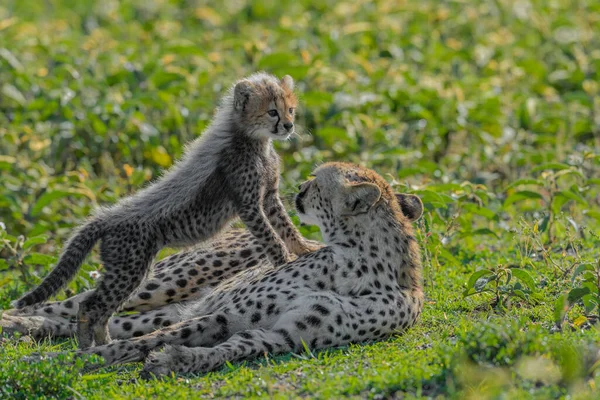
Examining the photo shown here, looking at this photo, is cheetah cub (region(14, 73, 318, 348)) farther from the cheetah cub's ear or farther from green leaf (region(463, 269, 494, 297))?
green leaf (region(463, 269, 494, 297))

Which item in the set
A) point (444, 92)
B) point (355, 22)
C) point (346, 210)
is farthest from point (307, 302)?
point (355, 22)

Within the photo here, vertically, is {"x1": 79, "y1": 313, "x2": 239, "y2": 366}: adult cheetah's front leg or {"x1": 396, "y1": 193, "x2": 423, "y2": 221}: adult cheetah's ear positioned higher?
{"x1": 396, "y1": 193, "x2": 423, "y2": 221}: adult cheetah's ear

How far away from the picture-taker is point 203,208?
6445 mm

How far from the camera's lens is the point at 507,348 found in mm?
4715

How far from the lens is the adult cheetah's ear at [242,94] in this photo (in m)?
6.59

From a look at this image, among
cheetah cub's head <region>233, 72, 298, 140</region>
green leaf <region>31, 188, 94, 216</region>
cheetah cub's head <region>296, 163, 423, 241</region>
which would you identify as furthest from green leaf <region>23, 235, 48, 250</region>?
cheetah cub's head <region>296, 163, 423, 241</region>

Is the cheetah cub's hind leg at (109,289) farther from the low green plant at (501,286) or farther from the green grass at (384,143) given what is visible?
the low green plant at (501,286)

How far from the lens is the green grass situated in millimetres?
5066

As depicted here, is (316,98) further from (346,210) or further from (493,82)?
(346,210)

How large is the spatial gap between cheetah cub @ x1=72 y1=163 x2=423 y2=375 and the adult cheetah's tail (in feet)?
2.00

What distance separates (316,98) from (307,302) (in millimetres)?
4039

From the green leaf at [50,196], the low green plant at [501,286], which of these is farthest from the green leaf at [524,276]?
the green leaf at [50,196]

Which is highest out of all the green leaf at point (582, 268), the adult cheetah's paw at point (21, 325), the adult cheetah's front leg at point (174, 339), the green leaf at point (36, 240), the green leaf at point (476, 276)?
the green leaf at point (36, 240)

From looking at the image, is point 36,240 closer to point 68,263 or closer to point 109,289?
point 68,263
